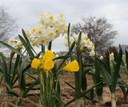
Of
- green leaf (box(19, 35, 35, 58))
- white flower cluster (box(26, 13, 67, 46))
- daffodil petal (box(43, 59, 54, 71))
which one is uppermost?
white flower cluster (box(26, 13, 67, 46))

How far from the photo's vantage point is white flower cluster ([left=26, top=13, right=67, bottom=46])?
115 cm

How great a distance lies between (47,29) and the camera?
116cm

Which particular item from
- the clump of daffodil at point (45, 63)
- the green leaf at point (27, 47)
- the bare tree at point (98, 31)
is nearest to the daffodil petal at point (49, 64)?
the clump of daffodil at point (45, 63)

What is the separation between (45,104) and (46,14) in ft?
2.05

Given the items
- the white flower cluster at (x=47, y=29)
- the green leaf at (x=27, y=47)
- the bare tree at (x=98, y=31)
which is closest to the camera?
the white flower cluster at (x=47, y=29)

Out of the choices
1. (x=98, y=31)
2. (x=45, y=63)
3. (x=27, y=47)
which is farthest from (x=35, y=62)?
(x=98, y=31)

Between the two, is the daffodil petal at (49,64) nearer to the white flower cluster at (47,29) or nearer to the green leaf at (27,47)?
the white flower cluster at (47,29)

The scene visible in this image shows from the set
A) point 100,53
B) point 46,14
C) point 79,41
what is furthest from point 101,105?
point 100,53

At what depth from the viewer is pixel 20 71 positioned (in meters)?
1.27

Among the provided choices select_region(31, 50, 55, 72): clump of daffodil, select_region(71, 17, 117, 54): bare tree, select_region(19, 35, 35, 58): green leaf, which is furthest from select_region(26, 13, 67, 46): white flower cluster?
select_region(71, 17, 117, 54): bare tree

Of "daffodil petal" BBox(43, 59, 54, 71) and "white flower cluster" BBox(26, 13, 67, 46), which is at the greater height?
"white flower cluster" BBox(26, 13, 67, 46)

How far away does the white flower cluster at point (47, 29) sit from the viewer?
1151mm

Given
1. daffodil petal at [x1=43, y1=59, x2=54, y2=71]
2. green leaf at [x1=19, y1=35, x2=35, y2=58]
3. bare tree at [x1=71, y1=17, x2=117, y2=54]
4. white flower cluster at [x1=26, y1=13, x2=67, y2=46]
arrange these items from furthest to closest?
bare tree at [x1=71, y1=17, x2=117, y2=54] < green leaf at [x1=19, y1=35, x2=35, y2=58] < white flower cluster at [x1=26, y1=13, x2=67, y2=46] < daffodil petal at [x1=43, y1=59, x2=54, y2=71]

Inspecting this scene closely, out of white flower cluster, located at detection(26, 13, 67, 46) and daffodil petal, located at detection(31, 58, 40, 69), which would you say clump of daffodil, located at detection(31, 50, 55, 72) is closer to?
daffodil petal, located at detection(31, 58, 40, 69)
